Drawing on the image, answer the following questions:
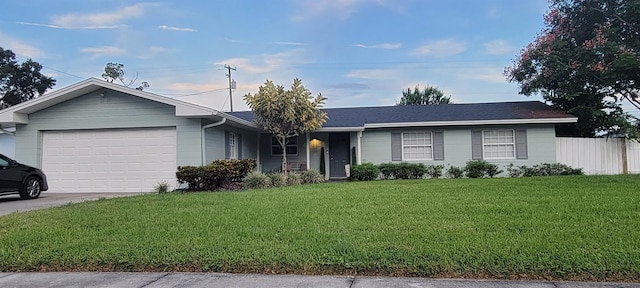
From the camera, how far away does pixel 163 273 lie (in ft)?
15.1

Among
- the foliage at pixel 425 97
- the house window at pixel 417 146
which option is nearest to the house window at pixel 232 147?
the house window at pixel 417 146

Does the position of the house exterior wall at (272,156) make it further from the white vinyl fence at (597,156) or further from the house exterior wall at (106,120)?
the white vinyl fence at (597,156)

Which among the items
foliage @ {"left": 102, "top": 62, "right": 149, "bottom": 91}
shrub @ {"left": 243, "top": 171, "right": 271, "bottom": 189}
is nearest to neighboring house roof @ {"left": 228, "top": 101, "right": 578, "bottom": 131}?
shrub @ {"left": 243, "top": 171, "right": 271, "bottom": 189}

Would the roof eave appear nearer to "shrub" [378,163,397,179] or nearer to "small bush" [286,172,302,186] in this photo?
"shrub" [378,163,397,179]

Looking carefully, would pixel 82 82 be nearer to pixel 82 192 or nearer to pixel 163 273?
pixel 82 192

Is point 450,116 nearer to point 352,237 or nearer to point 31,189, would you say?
point 352,237

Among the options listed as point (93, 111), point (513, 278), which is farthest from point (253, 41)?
point (513, 278)

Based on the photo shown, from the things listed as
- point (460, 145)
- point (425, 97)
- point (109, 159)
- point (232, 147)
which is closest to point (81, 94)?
point (109, 159)

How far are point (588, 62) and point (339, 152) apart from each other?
407 inches

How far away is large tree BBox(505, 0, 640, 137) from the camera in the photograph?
50.9ft

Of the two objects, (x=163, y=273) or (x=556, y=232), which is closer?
(x=163, y=273)

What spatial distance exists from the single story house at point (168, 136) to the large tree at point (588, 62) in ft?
4.97

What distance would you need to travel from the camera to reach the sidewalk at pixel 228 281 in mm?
3990

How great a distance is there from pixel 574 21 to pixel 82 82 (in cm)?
1857
